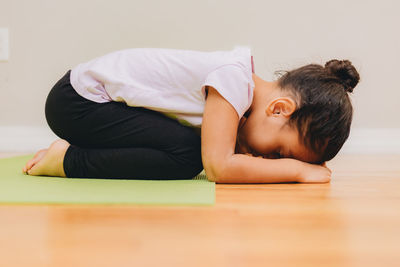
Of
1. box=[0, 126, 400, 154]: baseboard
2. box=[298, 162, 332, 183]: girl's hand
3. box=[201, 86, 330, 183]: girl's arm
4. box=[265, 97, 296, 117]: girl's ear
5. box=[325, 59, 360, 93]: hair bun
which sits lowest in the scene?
box=[0, 126, 400, 154]: baseboard

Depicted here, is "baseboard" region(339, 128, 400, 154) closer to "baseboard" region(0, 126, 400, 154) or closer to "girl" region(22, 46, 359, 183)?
"baseboard" region(0, 126, 400, 154)

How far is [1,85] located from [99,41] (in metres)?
0.48

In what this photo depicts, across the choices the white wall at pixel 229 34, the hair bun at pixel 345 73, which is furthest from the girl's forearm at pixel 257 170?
the white wall at pixel 229 34

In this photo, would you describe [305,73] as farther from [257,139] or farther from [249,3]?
[249,3]

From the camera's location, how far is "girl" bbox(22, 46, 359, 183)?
93 cm

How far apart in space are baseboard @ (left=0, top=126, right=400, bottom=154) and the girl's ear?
1023 mm

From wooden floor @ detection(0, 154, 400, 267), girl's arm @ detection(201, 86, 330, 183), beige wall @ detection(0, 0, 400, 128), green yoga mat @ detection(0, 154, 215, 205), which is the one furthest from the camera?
beige wall @ detection(0, 0, 400, 128)

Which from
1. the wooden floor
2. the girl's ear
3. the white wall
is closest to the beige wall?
the white wall

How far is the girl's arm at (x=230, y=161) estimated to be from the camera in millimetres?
915

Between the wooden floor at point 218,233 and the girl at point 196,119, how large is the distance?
0.13m

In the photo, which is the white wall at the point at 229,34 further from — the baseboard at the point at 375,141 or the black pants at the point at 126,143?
the black pants at the point at 126,143

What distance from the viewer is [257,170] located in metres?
0.97

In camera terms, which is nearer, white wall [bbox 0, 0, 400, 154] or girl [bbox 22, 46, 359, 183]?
girl [bbox 22, 46, 359, 183]

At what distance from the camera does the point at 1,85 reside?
1.87m
